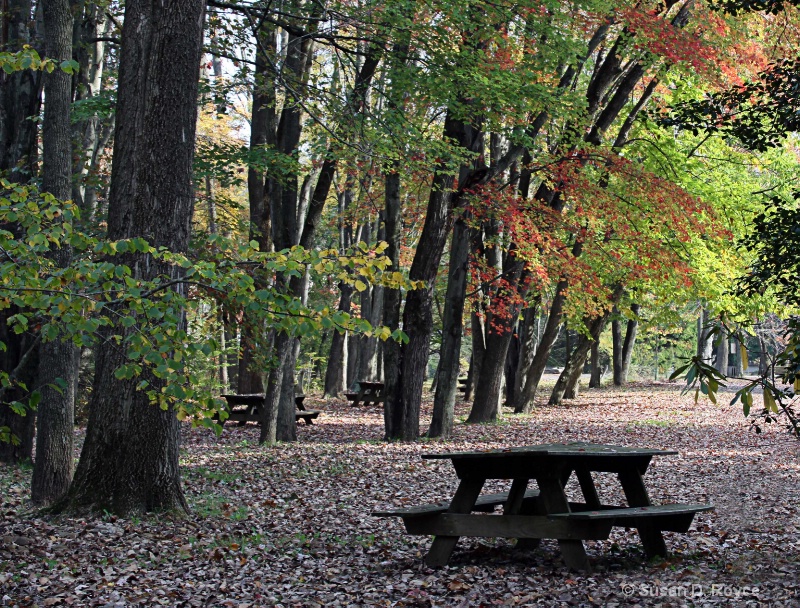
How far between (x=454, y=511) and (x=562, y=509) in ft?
2.87

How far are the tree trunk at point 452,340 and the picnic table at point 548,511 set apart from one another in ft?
Answer: 29.8

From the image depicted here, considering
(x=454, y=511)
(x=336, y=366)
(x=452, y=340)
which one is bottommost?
(x=336, y=366)

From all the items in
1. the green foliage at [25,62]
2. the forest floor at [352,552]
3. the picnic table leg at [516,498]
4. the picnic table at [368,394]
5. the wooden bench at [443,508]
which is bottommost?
the picnic table at [368,394]

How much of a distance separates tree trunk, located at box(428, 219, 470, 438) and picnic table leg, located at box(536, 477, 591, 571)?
9.63 m

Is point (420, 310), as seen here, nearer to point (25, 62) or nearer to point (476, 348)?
point (476, 348)

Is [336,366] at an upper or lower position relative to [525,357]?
lower

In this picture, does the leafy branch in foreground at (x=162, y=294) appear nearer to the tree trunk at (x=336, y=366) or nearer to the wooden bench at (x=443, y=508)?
the wooden bench at (x=443, y=508)

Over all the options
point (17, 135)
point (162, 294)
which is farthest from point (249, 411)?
point (162, 294)

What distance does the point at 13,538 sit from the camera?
6.59 m

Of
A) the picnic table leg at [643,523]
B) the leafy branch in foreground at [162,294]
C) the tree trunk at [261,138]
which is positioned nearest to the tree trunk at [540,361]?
A: the tree trunk at [261,138]

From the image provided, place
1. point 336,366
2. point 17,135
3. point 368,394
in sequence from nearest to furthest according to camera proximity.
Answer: point 17,135 → point 368,394 → point 336,366

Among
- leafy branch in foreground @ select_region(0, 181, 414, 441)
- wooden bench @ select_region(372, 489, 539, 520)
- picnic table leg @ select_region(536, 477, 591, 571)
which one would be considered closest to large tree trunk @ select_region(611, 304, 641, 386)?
wooden bench @ select_region(372, 489, 539, 520)

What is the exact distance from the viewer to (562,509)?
5.93m

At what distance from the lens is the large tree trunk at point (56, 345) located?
8281mm
